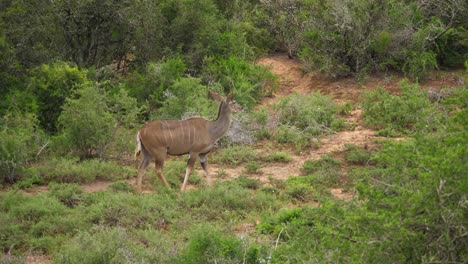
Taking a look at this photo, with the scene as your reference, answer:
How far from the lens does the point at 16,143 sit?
10.3 meters

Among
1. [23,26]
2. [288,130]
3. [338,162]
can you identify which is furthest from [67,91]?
[338,162]

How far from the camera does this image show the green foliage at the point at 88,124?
434 inches

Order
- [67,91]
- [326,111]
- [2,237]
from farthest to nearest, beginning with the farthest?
[326,111], [67,91], [2,237]

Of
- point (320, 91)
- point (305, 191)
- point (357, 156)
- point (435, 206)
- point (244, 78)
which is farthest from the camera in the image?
point (320, 91)

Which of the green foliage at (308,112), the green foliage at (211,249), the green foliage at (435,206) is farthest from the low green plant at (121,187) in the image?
the green foliage at (435,206)

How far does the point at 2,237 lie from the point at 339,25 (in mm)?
9028

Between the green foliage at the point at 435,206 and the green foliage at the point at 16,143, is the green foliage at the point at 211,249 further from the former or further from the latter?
the green foliage at the point at 16,143

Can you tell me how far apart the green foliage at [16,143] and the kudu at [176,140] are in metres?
1.71

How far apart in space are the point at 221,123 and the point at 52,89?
3.38 metres

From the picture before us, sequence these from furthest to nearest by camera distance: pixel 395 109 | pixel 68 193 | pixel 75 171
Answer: pixel 395 109 < pixel 75 171 < pixel 68 193

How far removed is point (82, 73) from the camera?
12.7 metres

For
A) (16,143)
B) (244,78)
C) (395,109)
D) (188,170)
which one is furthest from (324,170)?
(16,143)

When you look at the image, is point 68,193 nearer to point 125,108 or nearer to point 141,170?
point 141,170

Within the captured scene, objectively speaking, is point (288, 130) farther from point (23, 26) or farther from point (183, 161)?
point (23, 26)
